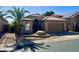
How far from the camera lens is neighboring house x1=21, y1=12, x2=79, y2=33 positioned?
8026 mm

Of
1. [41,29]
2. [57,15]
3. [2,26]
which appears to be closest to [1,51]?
[2,26]

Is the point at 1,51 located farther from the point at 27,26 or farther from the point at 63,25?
the point at 63,25

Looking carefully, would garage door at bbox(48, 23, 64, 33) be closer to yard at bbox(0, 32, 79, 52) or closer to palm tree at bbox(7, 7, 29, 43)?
yard at bbox(0, 32, 79, 52)

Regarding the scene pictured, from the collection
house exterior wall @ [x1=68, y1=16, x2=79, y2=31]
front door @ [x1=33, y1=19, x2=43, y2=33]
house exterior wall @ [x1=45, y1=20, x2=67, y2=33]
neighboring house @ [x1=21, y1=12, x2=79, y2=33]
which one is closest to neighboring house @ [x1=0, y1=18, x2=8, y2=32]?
neighboring house @ [x1=21, y1=12, x2=79, y2=33]

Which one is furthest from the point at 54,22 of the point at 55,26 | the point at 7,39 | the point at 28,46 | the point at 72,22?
the point at 7,39

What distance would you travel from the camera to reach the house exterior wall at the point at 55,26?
8078mm

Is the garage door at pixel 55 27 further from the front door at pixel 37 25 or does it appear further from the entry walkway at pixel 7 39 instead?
the entry walkway at pixel 7 39

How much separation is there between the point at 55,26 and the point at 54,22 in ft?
0.47

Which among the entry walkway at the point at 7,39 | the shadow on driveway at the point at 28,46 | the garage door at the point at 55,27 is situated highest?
the garage door at the point at 55,27

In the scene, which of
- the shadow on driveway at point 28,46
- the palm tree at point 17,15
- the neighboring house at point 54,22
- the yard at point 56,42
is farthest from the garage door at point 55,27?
the palm tree at point 17,15

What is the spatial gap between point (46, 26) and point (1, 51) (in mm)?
1627

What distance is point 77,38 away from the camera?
8.05 meters

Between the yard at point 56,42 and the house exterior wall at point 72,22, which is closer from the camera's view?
the yard at point 56,42

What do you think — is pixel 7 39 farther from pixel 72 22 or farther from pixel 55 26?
pixel 72 22
